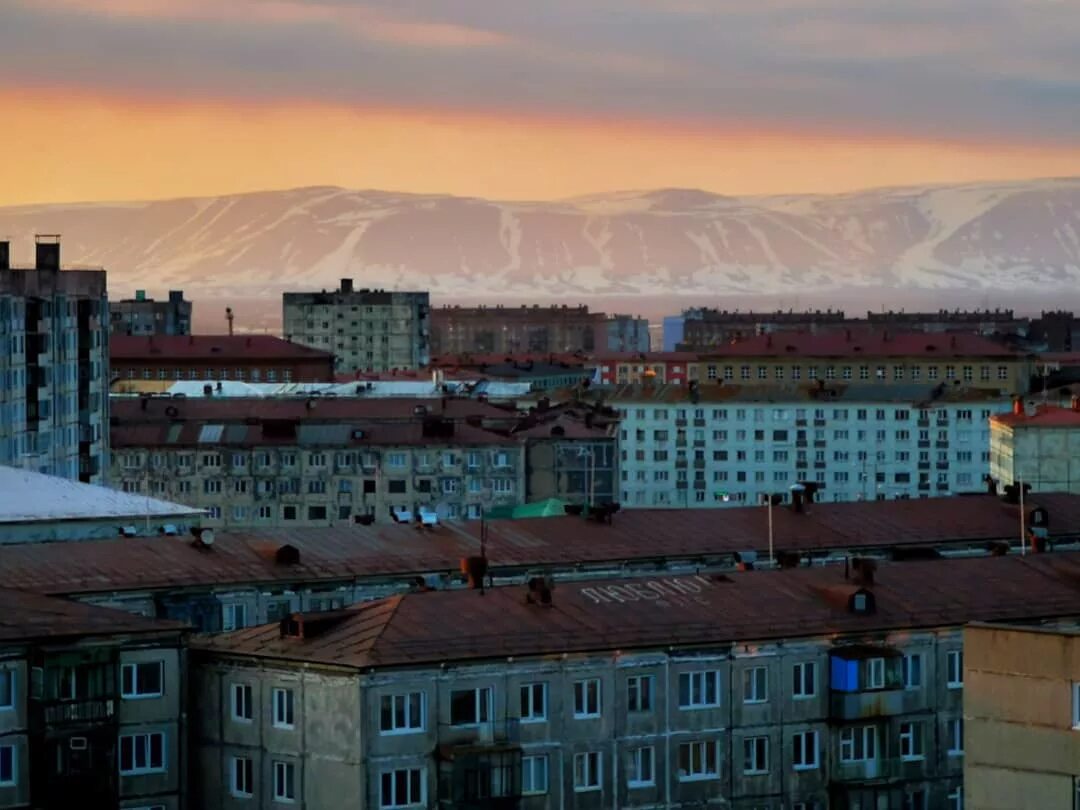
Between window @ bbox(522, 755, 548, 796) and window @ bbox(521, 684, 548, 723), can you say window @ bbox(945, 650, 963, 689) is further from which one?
window @ bbox(522, 755, 548, 796)

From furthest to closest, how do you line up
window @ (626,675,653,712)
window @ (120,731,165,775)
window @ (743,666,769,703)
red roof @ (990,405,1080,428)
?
red roof @ (990,405,1080,428)
window @ (743,666,769,703)
window @ (626,675,653,712)
window @ (120,731,165,775)

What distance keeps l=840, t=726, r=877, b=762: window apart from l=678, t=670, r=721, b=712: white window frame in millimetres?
2151

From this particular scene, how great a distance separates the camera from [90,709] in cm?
4484

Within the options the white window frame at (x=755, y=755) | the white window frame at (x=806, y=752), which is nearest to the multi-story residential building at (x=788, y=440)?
the white window frame at (x=806, y=752)

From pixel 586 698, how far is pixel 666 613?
2.53 meters

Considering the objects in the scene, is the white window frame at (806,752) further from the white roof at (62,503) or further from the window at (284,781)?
the white roof at (62,503)

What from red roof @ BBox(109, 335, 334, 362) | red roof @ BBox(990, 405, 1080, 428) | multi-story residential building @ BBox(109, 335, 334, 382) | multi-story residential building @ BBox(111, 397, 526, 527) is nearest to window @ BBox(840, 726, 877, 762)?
multi-story residential building @ BBox(111, 397, 526, 527)

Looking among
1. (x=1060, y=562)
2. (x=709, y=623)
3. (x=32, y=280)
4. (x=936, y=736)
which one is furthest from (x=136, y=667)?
(x=32, y=280)

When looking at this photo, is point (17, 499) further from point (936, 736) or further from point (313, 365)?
point (313, 365)

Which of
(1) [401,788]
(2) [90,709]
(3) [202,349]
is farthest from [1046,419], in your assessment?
(3) [202,349]

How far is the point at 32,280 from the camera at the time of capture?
10644 centimetres

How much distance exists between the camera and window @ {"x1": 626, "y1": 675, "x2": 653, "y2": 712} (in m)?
47.1

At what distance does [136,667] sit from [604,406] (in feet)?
289

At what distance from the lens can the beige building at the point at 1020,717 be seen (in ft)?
105
